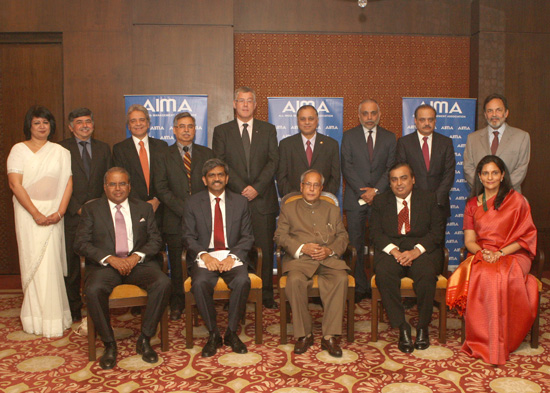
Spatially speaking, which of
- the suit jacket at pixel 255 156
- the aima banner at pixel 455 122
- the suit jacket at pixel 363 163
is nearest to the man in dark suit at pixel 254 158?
the suit jacket at pixel 255 156

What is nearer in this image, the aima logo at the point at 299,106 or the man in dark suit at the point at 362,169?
the man in dark suit at the point at 362,169

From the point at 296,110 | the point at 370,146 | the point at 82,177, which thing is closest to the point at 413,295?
the point at 370,146

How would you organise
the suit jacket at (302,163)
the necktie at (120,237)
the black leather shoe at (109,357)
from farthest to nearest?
the suit jacket at (302,163)
the necktie at (120,237)
the black leather shoe at (109,357)

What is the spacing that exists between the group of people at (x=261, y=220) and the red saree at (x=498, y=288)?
10mm

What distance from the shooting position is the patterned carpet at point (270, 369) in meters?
3.06

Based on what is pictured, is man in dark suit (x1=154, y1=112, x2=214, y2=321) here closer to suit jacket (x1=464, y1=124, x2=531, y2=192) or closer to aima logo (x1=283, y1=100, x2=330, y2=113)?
aima logo (x1=283, y1=100, x2=330, y2=113)

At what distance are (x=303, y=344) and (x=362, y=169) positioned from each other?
6.35 ft

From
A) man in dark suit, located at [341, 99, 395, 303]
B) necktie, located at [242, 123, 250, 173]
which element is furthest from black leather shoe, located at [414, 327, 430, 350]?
necktie, located at [242, 123, 250, 173]

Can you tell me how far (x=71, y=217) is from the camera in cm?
435

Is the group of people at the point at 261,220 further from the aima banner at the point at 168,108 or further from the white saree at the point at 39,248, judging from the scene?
the aima banner at the point at 168,108

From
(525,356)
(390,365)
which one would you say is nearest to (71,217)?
(390,365)

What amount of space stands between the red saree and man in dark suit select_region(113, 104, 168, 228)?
2731 mm

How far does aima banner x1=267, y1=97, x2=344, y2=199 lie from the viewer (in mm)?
5859

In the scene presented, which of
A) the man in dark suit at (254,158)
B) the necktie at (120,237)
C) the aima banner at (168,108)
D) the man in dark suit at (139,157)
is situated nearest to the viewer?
the necktie at (120,237)
